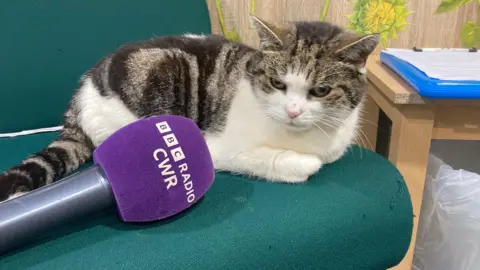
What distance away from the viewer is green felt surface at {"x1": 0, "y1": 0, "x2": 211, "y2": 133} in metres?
1.06

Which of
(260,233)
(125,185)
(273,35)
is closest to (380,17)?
(273,35)

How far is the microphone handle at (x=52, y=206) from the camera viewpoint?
1.85 ft

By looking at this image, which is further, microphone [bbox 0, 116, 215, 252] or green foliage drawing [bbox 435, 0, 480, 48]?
green foliage drawing [bbox 435, 0, 480, 48]

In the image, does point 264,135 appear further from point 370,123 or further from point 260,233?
point 370,123

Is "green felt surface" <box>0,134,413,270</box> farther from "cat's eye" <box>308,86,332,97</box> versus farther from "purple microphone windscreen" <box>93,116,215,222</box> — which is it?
"cat's eye" <box>308,86,332,97</box>

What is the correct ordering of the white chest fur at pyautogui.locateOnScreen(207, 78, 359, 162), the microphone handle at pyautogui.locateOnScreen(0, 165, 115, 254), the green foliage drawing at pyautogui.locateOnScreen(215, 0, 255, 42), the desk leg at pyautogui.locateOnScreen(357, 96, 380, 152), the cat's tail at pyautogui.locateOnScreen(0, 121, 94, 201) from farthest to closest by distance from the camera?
the green foliage drawing at pyautogui.locateOnScreen(215, 0, 255, 42) → the desk leg at pyautogui.locateOnScreen(357, 96, 380, 152) → the white chest fur at pyautogui.locateOnScreen(207, 78, 359, 162) → the cat's tail at pyautogui.locateOnScreen(0, 121, 94, 201) → the microphone handle at pyautogui.locateOnScreen(0, 165, 115, 254)

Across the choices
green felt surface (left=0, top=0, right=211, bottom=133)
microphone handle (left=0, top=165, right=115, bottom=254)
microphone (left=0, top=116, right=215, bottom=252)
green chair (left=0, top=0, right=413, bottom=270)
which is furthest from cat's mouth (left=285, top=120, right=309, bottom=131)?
green felt surface (left=0, top=0, right=211, bottom=133)

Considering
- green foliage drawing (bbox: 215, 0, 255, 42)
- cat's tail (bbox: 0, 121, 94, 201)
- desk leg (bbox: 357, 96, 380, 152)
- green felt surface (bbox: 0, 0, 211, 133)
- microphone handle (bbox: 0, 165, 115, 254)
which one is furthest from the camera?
green foliage drawing (bbox: 215, 0, 255, 42)

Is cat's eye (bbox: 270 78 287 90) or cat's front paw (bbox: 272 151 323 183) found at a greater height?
cat's eye (bbox: 270 78 287 90)

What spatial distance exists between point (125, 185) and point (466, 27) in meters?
1.28

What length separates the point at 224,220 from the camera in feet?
2.18

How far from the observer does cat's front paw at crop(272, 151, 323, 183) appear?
0.78m

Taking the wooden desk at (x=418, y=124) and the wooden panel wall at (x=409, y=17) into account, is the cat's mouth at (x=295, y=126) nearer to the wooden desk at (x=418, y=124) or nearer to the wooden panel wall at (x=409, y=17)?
the wooden desk at (x=418, y=124)

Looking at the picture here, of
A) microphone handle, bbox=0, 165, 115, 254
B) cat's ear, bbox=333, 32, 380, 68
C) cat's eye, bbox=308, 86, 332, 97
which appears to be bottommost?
microphone handle, bbox=0, 165, 115, 254
